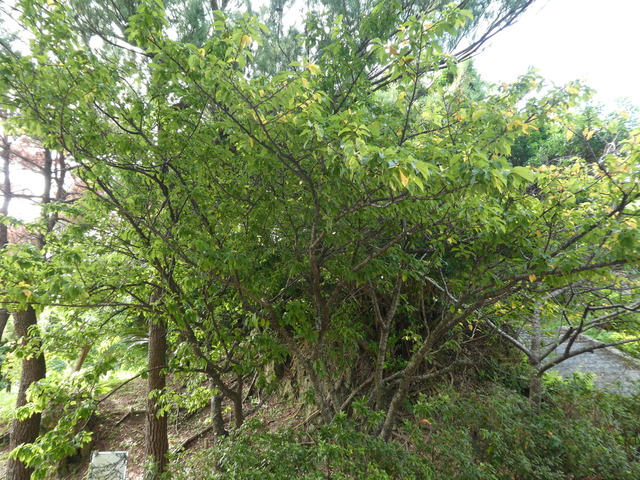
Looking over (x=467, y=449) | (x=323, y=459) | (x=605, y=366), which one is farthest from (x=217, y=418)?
(x=605, y=366)

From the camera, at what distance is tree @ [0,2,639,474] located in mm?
2186

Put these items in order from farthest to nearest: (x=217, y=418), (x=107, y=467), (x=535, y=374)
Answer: (x=217, y=418) → (x=535, y=374) → (x=107, y=467)

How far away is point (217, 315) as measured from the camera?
4.61 meters

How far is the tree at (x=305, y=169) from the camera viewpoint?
2.19 m

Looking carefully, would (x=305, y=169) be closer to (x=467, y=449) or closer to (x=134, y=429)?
(x=467, y=449)

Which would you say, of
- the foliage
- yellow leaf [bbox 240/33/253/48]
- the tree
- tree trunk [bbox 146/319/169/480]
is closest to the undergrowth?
the foliage

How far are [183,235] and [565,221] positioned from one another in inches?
134

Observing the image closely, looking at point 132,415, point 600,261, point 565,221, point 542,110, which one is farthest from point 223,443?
point 132,415

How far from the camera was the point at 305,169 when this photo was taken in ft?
8.98

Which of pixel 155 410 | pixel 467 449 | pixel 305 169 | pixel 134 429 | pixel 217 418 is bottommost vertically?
pixel 134 429

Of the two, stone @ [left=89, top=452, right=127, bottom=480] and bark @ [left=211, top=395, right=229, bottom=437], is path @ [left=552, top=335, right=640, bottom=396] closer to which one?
bark @ [left=211, top=395, right=229, bottom=437]

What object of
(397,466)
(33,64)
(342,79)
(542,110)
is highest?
(33,64)

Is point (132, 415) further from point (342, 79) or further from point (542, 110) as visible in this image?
point (542, 110)

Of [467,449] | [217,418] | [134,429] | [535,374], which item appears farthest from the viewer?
[134,429]
